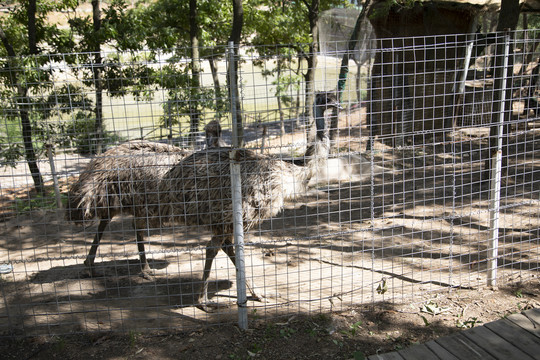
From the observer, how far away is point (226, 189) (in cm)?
462

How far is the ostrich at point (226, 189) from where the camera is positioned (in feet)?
15.0

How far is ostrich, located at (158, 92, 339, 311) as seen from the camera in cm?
458

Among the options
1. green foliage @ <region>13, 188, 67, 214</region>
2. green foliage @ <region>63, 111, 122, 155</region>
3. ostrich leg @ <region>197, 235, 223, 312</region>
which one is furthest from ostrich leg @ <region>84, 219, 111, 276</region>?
ostrich leg @ <region>197, 235, 223, 312</region>

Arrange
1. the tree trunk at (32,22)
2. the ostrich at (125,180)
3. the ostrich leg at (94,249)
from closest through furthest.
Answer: the ostrich at (125,180)
the ostrich leg at (94,249)
the tree trunk at (32,22)

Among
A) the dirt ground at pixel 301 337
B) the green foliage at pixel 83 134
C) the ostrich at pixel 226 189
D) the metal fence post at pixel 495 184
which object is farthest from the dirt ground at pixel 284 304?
the green foliage at pixel 83 134

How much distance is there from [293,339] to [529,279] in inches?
106

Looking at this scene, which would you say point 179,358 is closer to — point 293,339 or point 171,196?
point 293,339

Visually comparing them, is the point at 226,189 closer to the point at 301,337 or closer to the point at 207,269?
the point at 207,269

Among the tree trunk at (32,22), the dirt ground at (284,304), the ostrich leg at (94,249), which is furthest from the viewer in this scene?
the tree trunk at (32,22)

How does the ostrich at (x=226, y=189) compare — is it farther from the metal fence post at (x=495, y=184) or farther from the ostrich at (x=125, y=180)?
the metal fence post at (x=495, y=184)

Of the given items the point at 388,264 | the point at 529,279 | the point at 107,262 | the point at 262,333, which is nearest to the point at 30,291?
the point at 107,262

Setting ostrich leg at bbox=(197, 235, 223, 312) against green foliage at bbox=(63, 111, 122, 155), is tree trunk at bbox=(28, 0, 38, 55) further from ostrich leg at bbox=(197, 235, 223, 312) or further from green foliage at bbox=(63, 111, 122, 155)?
ostrich leg at bbox=(197, 235, 223, 312)

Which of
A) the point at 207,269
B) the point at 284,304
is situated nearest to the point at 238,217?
the point at 207,269

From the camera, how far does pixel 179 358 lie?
389cm
